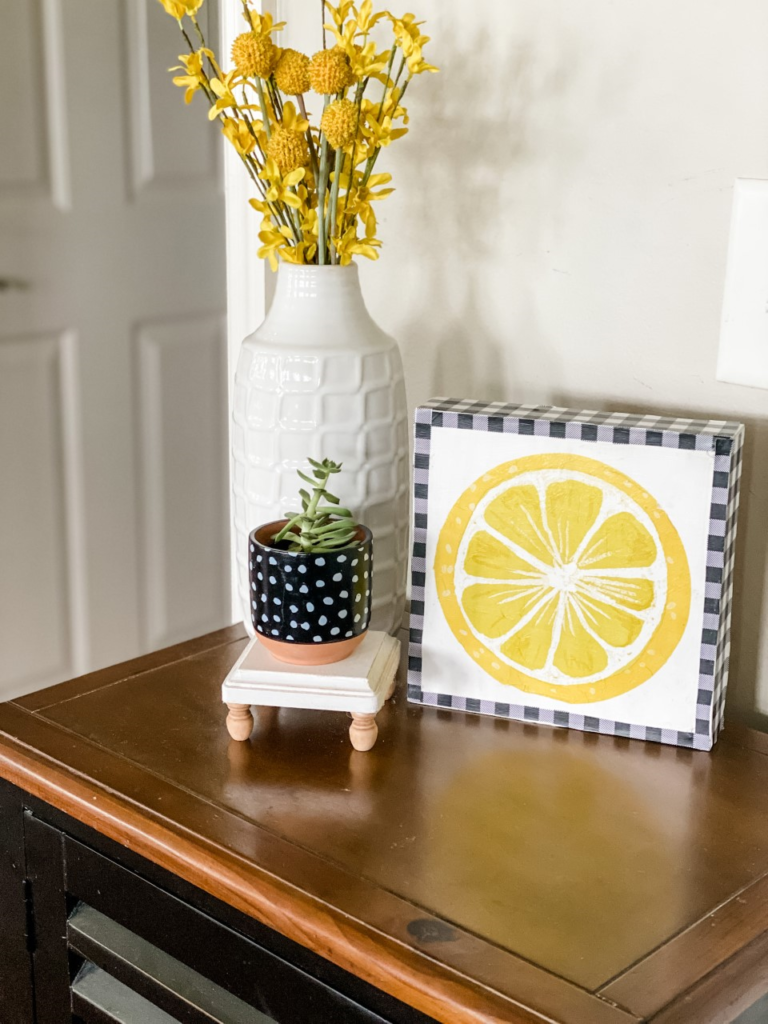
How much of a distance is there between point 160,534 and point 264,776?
1.64 metres

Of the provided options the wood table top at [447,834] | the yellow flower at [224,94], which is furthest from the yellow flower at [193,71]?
the wood table top at [447,834]

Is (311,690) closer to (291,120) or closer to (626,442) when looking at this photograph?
(626,442)

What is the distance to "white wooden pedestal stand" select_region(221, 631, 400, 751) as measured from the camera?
0.78 meters

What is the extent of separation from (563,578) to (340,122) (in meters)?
0.37

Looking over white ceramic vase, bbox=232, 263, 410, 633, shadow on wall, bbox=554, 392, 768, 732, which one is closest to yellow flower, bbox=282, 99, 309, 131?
white ceramic vase, bbox=232, 263, 410, 633

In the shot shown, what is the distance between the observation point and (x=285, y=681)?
791 millimetres

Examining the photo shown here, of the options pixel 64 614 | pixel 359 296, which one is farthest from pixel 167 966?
pixel 64 614

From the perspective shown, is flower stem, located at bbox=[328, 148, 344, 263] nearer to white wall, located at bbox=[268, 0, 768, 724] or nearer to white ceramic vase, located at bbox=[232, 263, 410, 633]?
white ceramic vase, located at bbox=[232, 263, 410, 633]

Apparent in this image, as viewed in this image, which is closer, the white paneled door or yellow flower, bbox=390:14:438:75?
yellow flower, bbox=390:14:438:75

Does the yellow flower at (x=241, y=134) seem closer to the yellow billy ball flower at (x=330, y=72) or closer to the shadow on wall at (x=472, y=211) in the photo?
the yellow billy ball flower at (x=330, y=72)

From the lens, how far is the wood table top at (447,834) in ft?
1.91

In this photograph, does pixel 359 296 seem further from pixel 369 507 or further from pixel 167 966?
pixel 167 966

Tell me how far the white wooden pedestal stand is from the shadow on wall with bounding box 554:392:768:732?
298 mm

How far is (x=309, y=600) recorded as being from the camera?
786mm
